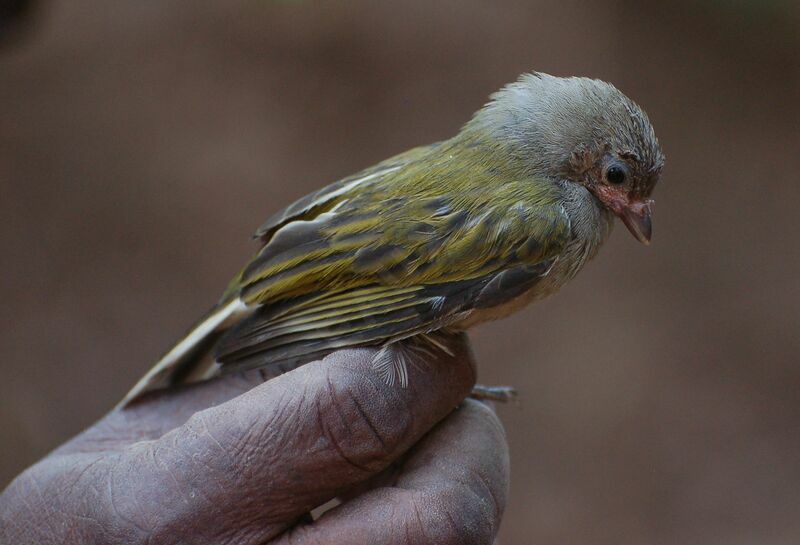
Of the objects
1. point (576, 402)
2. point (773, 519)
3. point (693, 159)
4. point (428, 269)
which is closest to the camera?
point (428, 269)

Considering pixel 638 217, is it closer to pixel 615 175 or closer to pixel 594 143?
pixel 615 175

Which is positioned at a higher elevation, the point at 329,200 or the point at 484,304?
the point at 329,200

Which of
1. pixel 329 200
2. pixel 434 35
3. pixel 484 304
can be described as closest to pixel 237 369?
pixel 329 200

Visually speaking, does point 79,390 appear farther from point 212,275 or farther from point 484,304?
point 484,304

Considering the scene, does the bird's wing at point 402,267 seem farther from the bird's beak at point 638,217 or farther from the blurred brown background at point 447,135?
the blurred brown background at point 447,135

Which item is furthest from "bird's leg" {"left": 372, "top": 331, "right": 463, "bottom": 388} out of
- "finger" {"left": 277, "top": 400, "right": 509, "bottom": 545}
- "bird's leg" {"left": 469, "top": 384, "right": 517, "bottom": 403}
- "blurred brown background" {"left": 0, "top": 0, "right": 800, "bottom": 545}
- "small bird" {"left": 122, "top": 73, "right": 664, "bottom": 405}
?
"blurred brown background" {"left": 0, "top": 0, "right": 800, "bottom": 545}

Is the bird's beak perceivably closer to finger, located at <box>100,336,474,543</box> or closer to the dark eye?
the dark eye

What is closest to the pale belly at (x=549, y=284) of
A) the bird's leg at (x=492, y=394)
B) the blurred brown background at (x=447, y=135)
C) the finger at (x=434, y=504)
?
the finger at (x=434, y=504)
